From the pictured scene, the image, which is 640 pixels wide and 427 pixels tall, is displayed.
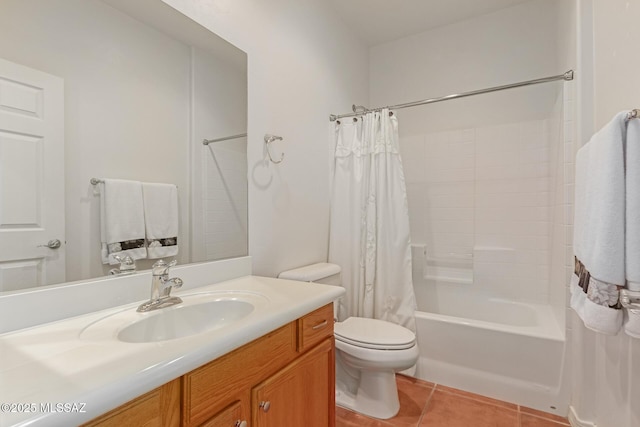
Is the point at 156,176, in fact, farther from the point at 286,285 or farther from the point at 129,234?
the point at 286,285

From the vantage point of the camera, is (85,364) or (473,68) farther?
(473,68)

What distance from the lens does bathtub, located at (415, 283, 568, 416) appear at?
1704 millimetres

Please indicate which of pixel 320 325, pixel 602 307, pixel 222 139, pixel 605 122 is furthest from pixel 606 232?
→ pixel 222 139

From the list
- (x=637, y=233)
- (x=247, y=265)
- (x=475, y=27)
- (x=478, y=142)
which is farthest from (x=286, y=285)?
(x=475, y=27)

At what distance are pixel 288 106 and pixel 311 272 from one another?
1.02 metres

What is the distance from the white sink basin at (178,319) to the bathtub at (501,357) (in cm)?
137

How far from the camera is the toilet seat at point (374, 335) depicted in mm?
1609

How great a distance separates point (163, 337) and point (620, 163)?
1.57m

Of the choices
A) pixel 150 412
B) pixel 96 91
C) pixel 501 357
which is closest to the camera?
pixel 150 412

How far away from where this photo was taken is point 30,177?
0.87 m

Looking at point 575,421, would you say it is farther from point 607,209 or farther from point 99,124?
point 99,124

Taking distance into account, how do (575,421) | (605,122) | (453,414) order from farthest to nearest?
1. (453,414)
2. (575,421)
3. (605,122)

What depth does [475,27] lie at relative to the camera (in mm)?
2520

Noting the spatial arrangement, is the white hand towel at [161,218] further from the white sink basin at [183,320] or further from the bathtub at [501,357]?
the bathtub at [501,357]
